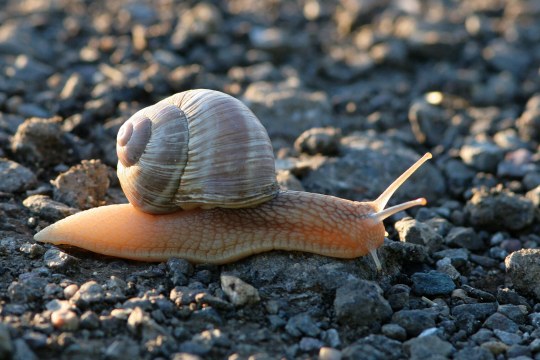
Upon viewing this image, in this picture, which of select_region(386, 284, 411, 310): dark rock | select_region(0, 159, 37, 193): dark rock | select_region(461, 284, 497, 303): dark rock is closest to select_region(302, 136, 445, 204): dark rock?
select_region(461, 284, 497, 303): dark rock

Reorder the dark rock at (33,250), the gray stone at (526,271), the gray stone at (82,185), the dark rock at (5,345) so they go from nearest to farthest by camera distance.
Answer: the dark rock at (5,345) → the dark rock at (33,250) → the gray stone at (526,271) → the gray stone at (82,185)

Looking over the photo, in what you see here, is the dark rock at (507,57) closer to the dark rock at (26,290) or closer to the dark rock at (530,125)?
the dark rock at (530,125)

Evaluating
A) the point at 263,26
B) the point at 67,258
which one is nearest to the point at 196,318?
the point at 67,258

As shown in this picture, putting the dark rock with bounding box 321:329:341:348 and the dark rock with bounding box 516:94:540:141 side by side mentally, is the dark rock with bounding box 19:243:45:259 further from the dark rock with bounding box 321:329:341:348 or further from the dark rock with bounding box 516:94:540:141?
the dark rock with bounding box 516:94:540:141

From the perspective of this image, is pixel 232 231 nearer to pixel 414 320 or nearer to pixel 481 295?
pixel 414 320

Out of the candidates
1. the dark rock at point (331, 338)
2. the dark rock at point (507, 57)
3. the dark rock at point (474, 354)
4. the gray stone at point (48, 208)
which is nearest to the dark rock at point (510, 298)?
the dark rock at point (474, 354)
